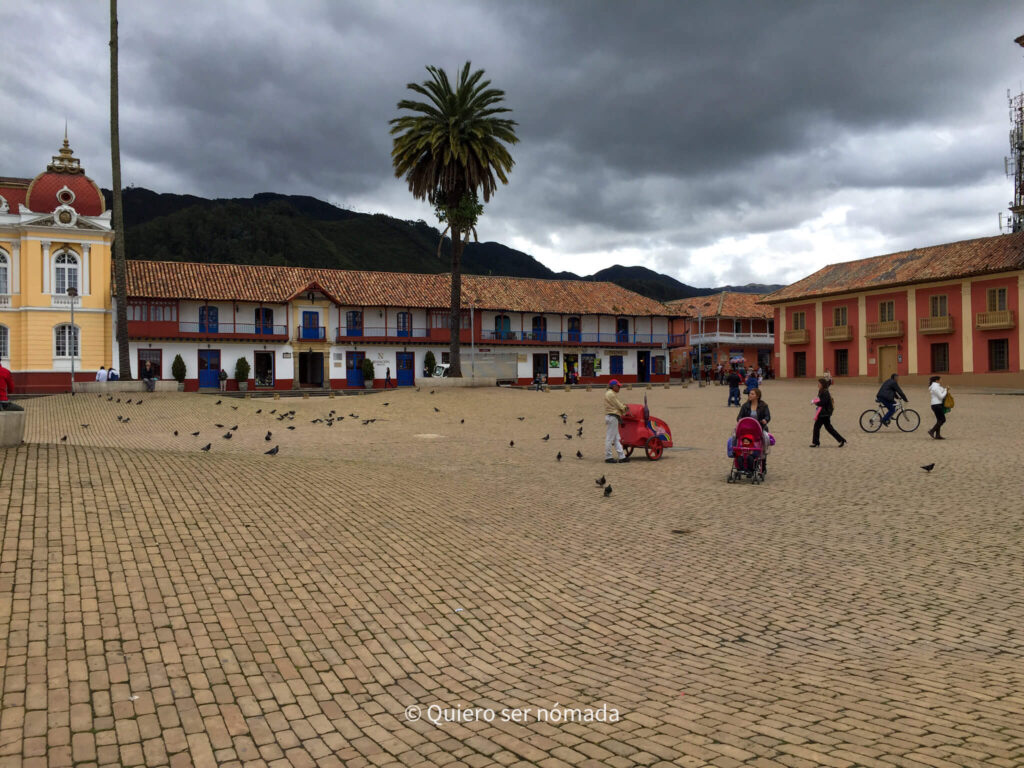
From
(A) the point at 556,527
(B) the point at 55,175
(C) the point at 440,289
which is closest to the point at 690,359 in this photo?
(C) the point at 440,289

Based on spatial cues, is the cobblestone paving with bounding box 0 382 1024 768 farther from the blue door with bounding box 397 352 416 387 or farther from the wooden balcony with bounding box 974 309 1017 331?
the blue door with bounding box 397 352 416 387

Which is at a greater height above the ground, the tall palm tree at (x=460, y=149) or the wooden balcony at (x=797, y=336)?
the tall palm tree at (x=460, y=149)

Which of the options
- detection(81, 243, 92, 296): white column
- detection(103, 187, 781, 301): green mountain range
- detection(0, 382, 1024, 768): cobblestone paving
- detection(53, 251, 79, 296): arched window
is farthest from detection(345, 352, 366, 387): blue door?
detection(0, 382, 1024, 768): cobblestone paving

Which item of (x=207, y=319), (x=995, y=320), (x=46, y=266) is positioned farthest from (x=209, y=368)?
(x=995, y=320)

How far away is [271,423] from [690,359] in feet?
182

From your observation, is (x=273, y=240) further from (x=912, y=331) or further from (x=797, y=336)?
(x=912, y=331)

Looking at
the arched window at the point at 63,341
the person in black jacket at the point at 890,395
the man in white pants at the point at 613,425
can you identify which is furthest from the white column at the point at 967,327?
the arched window at the point at 63,341

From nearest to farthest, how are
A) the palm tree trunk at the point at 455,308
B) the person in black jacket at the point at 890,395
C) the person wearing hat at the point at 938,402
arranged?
the person wearing hat at the point at 938,402, the person in black jacket at the point at 890,395, the palm tree trunk at the point at 455,308

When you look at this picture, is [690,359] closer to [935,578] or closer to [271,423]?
[271,423]

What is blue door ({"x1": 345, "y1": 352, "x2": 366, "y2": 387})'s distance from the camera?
51656 millimetres

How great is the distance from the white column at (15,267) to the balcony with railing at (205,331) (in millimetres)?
6159

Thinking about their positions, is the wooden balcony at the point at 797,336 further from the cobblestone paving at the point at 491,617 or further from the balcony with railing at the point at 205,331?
the cobblestone paving at the point at 491,617

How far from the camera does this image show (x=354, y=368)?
51.9 meters

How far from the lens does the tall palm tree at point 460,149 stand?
1455 inches
